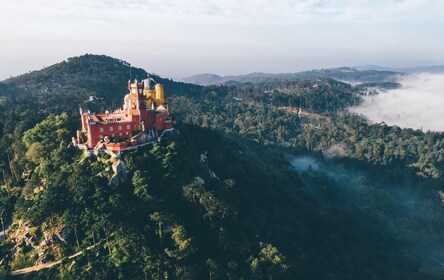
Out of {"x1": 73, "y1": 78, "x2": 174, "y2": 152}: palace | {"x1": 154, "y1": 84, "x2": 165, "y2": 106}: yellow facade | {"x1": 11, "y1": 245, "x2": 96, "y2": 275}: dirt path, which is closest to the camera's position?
{"x1": 11, "y1": 245, "x2": 96, "y2": 275}: dirt path

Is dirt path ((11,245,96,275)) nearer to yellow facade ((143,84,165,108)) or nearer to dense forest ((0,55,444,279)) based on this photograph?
dense forest ((0,55,444,279))

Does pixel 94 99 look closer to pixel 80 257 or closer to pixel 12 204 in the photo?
pixel 12 204

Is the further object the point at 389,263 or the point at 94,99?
the point at 94,99

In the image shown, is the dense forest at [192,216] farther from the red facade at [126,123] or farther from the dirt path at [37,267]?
the red facade at [126,123]

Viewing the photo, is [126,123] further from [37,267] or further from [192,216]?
[37,267]

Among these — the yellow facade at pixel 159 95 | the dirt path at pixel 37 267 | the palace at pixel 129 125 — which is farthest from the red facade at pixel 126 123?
the dirt path at pixel 37 267

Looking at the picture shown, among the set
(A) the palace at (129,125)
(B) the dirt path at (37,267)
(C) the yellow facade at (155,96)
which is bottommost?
(B) the dirt path at (37,267)

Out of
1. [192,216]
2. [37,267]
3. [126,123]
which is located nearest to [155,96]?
[126,123]

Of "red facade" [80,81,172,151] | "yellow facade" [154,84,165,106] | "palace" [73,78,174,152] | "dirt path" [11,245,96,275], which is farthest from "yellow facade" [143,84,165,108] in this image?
"dirt path" [11,245,96,275]

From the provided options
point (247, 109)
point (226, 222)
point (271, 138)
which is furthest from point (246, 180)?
point (247, 109)
